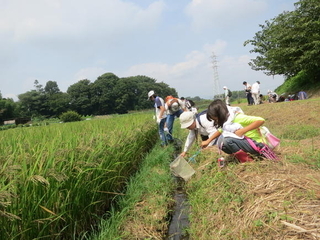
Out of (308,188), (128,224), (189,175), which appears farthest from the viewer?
(189,175)

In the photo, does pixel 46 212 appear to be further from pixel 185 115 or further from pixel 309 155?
pixel 309 155

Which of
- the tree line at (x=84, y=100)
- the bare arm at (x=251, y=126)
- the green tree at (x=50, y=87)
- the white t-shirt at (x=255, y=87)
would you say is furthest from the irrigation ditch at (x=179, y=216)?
the green tree at (x=50, y=87)

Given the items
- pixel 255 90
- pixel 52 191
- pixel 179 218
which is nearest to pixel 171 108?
pixel 179 218

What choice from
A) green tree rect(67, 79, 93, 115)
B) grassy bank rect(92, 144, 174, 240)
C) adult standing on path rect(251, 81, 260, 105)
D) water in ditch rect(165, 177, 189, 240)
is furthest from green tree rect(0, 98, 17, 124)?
water in ditch rect(165, 177, 189, 240)

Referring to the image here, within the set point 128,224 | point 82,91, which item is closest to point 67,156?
point 128,224

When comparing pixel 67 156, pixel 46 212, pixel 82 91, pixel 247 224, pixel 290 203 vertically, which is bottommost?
pixel 247 224

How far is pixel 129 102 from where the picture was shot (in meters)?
58.8

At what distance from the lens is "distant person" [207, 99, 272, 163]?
111 inches

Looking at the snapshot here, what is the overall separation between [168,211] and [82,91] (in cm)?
5537

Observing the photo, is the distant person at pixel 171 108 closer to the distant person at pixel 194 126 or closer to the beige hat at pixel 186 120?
the distant person at pixel 194 126

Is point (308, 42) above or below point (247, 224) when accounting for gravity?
above

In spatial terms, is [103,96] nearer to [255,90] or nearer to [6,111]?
[6,111]

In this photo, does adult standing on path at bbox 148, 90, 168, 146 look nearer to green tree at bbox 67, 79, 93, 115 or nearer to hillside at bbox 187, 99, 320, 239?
hillside at bbox 187, 99, 320, 239

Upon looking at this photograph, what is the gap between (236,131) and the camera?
2.85m
